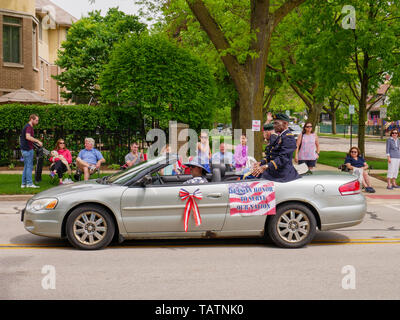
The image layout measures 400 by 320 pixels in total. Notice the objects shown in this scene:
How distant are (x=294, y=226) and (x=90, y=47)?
1209 inches

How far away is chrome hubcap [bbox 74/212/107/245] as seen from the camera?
7.16 metres

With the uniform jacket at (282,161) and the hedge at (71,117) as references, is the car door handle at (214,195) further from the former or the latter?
the hedge at (71,117)

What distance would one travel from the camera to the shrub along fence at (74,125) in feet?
60.5

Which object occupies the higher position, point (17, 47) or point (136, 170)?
point (17, 47)

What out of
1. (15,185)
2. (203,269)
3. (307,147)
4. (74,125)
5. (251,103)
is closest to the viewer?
(203,269)

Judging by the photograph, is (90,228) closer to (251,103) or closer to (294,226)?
(294,226)

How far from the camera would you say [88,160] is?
13.7 m

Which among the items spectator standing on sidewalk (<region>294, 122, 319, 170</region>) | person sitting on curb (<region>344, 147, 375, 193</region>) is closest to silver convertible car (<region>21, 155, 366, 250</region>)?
spectator standing on sidewalk (<region>294, 122, 319, 170</region>)

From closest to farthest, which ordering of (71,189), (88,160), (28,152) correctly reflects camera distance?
(71,189) → (88,160) → (28,152)

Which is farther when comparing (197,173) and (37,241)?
(37,241)

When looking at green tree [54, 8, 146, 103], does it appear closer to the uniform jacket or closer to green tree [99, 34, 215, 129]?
green tree [99, 34, 215, 129]

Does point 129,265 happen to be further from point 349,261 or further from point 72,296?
point 349,261

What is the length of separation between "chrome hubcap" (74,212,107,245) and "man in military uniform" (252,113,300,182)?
2.25 m

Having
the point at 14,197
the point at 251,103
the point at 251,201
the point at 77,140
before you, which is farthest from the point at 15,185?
the point at 251,201
